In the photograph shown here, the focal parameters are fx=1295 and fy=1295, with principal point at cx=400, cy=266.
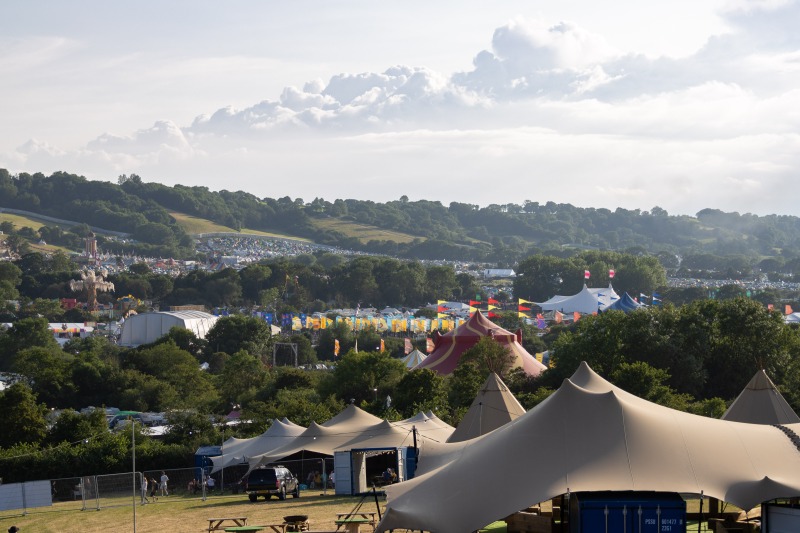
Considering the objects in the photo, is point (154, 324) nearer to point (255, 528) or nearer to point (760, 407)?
point (760, 407)

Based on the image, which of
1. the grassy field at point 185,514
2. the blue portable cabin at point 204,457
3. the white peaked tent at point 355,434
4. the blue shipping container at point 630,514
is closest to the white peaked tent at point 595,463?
the blue shipping container at point 630,514

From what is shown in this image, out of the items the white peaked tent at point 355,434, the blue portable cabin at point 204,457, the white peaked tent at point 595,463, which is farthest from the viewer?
the blue portable cabin at point 204,457

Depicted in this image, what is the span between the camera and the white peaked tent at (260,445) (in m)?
39.9

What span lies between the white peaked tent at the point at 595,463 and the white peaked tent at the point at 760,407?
10.7 metres

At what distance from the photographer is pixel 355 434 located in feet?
123

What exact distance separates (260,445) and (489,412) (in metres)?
10.2

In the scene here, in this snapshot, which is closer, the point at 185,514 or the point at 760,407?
the point at 760,407

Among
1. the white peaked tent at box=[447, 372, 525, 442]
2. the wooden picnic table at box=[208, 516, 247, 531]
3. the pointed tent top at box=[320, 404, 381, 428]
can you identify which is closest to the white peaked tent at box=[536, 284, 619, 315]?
the pointed tent top at box=[320, 404, 381, 428]

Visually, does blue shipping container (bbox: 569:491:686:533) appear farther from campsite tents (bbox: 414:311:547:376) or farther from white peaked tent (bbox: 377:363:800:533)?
campsite tents (bbox: 414:311:547:376)

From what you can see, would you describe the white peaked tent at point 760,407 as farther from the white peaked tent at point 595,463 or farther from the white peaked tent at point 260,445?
the white peaked tent at point 260,445

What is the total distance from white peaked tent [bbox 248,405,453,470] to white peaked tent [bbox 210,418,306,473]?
0.57 metres

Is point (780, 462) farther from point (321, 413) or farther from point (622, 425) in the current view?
point (321, 413)

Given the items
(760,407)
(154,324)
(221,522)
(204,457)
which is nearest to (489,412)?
(760,407)

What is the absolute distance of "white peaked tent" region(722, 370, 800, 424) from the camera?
30594mm
